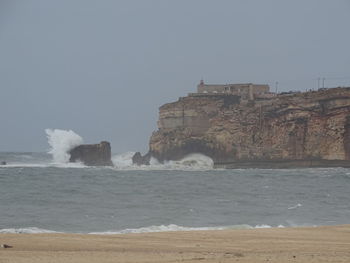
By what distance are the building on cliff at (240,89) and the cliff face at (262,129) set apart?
2.10 m

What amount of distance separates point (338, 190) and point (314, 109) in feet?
116

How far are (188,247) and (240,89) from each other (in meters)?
73.6

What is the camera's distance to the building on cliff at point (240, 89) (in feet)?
279

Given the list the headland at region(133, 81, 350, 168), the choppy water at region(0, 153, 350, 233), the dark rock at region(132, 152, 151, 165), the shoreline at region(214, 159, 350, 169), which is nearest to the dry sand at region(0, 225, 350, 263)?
the choppy water at region(0, 153, 350, 233)

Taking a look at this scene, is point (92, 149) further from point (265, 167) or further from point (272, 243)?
point (272, 243)

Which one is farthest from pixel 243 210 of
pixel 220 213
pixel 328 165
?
pixel 328 165

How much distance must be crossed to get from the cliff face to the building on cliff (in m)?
2.10

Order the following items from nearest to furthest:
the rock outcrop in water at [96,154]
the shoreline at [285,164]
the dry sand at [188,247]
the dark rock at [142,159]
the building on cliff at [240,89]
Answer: the dry sand at [188,247]
the shoreline at [285,164]
the rock outcrop in water at [96,154]
the building on cliff at [240,89]
the dark rock at [142,159]

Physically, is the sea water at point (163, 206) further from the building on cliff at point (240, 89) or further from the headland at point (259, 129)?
the building on cliff at point (240, 89)

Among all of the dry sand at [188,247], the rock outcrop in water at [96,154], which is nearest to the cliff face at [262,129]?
the rock outcrop in water at [96,154]

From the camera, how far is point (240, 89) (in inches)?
3445

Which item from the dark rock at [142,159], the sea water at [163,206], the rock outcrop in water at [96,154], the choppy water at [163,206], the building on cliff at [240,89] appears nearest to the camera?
the sea water at [163,206]

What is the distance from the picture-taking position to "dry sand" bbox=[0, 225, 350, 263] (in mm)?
12586

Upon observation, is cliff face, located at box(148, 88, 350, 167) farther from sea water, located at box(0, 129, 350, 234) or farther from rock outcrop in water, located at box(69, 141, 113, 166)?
sea water, located at box(0, 129, 350, 234)
